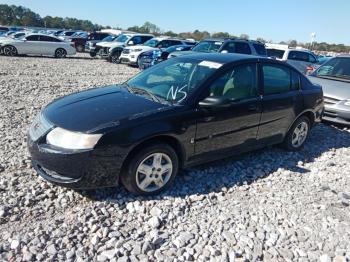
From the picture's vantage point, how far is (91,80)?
12133 millimetres

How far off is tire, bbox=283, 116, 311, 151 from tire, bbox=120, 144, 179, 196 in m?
2.52

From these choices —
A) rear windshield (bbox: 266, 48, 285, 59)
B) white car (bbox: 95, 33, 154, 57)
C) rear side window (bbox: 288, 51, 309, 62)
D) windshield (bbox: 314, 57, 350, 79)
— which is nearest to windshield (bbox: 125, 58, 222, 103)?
windshield (bbox: 314, 57, 350, 79)

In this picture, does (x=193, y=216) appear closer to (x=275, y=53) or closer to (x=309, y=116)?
(x=309, y=116)

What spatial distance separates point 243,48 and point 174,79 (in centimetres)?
999

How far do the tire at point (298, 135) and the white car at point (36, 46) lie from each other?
18809 millimetres

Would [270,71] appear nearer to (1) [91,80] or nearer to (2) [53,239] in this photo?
(2) [53,239]

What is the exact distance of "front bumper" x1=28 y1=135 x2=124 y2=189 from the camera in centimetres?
342

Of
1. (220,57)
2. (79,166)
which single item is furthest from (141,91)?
(79,166)

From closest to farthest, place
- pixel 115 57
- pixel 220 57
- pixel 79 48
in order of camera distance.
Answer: pixel 220 57
pixel 115 57
pixel 79 48

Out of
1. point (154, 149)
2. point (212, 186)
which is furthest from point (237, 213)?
point (154, 149)

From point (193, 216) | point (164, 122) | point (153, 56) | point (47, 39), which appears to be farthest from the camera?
point (47, 39)

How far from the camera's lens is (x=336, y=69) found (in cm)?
841

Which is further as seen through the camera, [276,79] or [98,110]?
[276,79]

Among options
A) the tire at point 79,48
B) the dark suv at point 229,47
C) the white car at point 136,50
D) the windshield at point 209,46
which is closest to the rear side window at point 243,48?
the dark suv at point 229,47
